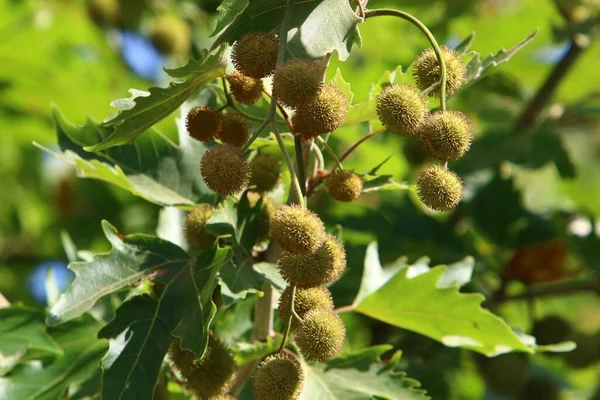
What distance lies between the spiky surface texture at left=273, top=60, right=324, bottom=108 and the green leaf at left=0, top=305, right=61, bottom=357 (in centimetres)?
106

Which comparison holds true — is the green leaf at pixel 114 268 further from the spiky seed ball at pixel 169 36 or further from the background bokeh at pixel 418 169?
the spiky seed ball at pixel 169 36

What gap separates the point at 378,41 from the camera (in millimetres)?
5129

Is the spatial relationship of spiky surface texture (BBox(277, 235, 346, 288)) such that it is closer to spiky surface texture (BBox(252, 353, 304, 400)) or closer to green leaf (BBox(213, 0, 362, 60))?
spiky surface texture (BBox(252, 353, 304, 400))

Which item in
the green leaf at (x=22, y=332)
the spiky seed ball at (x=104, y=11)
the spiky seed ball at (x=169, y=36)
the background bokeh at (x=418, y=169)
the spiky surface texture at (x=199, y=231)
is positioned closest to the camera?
the spiky surface texture at (x=199, y=231)

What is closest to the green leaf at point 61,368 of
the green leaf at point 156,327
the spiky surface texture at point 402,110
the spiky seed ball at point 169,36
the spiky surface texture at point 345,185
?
the green leaf at point 156,327

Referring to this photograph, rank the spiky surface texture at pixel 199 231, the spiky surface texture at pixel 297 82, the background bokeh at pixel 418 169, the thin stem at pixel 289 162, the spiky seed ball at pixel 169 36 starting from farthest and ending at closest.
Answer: the spiky seed ball at pixel 169 36 < the background bokeh at pixel 418 169 < the spiky surface texture at pixel 199 231 < the thin stem at pixel 289 162 < the spiky surface texture at pixel 297 82

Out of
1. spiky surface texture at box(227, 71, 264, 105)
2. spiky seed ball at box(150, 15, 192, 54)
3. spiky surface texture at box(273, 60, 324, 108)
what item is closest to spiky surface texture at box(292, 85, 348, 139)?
spiky surface texture at box(273, 60, 324, 108)

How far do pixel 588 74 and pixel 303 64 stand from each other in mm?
3378

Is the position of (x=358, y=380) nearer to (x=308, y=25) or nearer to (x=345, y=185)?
(x=345, y=185)

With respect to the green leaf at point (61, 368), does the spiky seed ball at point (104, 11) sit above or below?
below

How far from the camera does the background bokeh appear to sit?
3.62 meters

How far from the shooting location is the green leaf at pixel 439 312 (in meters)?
2.36

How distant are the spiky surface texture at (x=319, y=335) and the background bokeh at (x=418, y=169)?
3.43 ft

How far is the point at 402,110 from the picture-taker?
191cm
